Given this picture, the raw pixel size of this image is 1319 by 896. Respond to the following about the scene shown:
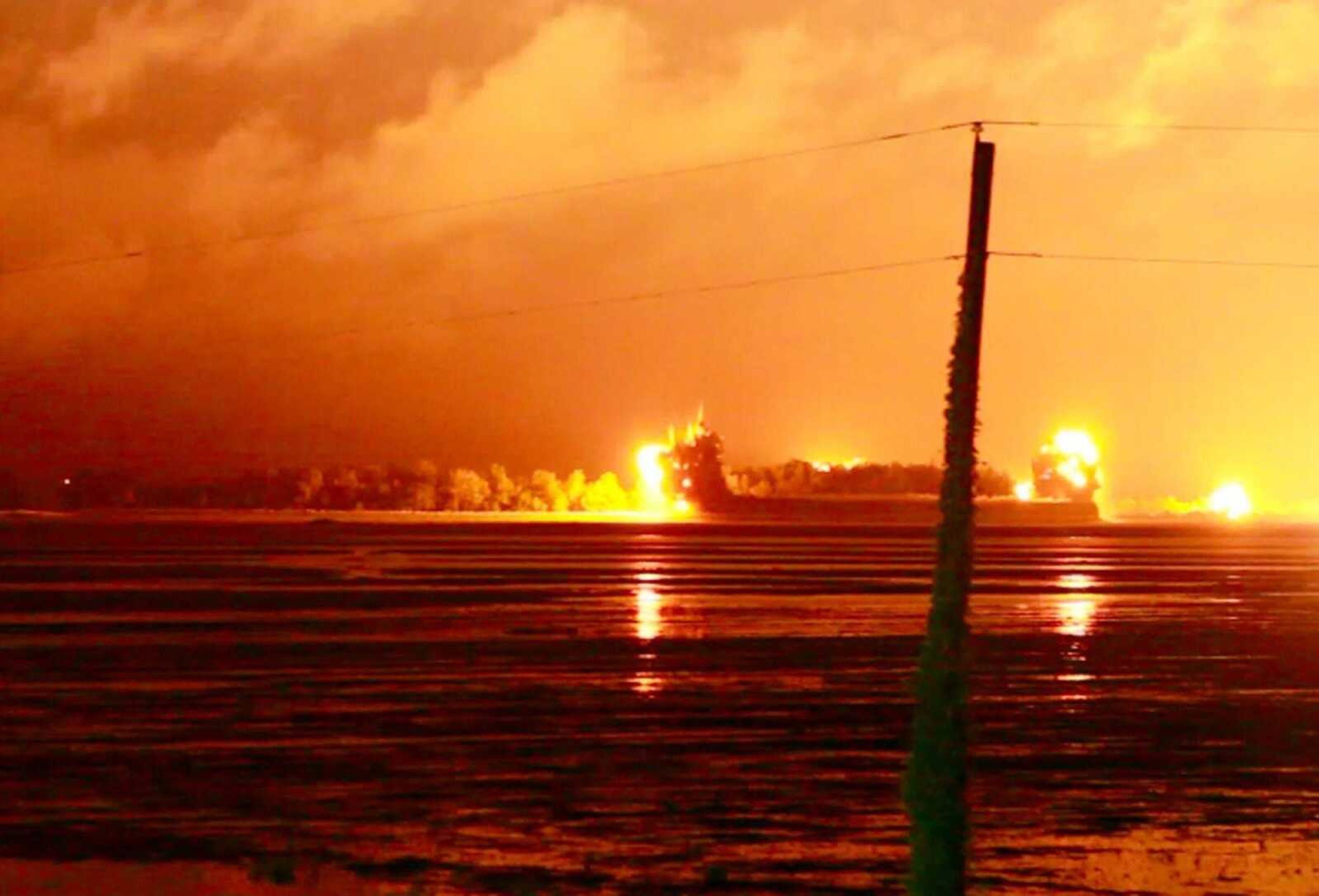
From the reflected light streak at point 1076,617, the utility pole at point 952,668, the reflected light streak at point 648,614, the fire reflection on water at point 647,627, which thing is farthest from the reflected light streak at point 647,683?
the utility pole at point 952,668

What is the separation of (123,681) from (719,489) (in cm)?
13584

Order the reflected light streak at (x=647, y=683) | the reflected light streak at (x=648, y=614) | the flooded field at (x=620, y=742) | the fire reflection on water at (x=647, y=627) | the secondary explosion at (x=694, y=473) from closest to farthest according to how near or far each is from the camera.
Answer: the flooded field at (x=620, y=742), the reflected light streak at (x=647, y=683), the fire reflection on water at (x=647, y=627), the reflected light streak at (x=648, y=614), the secondary explosion at (x=694, y=473)

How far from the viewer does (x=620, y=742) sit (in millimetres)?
20172

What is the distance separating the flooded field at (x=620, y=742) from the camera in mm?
14344

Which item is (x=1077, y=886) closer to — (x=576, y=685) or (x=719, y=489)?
(x=576, y=685)

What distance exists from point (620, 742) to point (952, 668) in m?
9.71

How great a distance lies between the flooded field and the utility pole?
9.19 ft

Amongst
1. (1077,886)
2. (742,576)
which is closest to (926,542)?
(742,576)

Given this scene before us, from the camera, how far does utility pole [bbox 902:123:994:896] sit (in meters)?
10.9

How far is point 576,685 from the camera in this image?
25312 millimetres

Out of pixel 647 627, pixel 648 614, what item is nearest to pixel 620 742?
pixel 647 627

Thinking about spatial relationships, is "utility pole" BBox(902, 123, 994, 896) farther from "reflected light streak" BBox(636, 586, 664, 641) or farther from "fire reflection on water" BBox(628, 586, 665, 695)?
"reflected light streak" BBox(636, 586, 664, 641)

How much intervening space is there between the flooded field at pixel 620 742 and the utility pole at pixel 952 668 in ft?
9.19

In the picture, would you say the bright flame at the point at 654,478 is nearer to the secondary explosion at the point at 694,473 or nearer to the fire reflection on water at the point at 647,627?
the secondary explosion at the point at 694,473
